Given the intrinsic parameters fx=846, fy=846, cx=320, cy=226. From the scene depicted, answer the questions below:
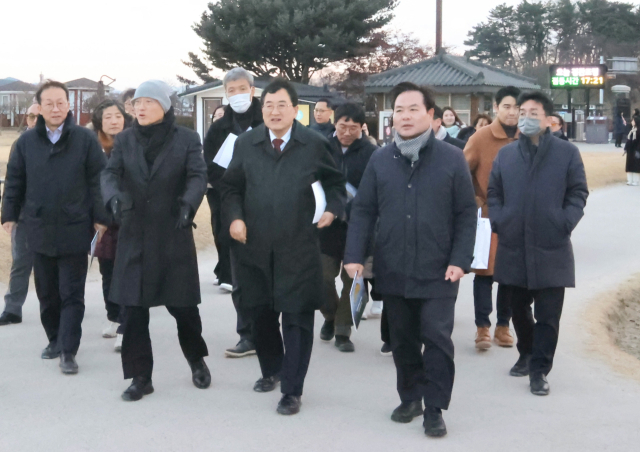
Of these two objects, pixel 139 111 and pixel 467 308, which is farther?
pixel 467 308

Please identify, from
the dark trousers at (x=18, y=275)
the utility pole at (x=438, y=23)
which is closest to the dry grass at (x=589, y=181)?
the dark trousers at (x=18, y=275)

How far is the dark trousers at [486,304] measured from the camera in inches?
259

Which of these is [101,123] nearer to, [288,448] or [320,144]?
[320,144]

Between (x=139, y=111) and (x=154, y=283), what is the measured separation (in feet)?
3.44

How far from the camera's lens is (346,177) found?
6523 mm

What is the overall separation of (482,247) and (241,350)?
6.52 feet

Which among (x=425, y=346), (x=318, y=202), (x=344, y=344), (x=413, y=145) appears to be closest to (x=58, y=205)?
(x=318, y=202)

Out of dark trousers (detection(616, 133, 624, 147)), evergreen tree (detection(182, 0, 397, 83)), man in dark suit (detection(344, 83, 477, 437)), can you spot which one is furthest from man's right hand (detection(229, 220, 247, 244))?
dark trousers (detection(616, 133, 624, 147))

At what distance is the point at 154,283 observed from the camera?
16.7ft

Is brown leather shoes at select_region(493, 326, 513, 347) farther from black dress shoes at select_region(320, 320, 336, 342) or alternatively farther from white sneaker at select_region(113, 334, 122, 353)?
white sneaker at select_region(113, 334, 122, 353)

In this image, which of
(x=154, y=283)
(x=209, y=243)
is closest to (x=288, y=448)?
(x=154, y=283)

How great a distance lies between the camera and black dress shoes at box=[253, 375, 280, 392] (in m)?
5.32

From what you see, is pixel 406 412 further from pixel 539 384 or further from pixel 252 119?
pixel 252 119

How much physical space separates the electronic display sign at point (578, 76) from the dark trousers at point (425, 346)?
43.1 metres
